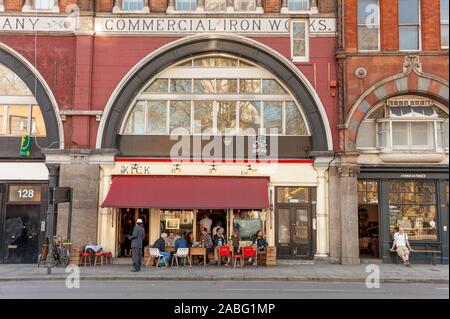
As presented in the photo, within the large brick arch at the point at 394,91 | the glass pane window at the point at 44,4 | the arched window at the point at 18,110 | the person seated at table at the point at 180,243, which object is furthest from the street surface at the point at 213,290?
the glass pane window at the point at 44,4

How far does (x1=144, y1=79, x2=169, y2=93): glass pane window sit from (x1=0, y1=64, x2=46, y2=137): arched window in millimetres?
5110

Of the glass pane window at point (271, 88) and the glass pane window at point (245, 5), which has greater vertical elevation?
the glass pane window at point (245, 5)

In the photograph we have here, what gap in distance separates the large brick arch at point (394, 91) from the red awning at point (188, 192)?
14.6 ft

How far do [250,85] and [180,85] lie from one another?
3221mm

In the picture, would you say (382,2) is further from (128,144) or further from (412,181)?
(128,144)

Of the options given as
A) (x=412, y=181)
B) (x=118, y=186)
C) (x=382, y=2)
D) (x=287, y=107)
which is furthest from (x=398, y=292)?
(x=382, y=2)

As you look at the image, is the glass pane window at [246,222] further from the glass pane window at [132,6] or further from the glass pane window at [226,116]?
the glass pane window at [132,6]

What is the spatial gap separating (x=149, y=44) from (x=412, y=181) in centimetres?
1323

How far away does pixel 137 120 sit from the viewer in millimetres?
22953

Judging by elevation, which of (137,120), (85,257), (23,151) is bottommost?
(85,257)

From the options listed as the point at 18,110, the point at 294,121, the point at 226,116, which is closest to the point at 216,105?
the point at 226,116

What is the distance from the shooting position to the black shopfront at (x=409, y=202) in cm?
2172

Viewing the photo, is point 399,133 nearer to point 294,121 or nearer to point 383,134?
point 383,134

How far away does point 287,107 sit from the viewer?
22.9 m
